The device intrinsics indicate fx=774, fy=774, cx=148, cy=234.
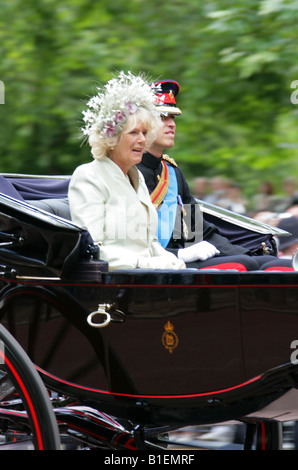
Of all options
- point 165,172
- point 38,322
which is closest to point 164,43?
point 165,172

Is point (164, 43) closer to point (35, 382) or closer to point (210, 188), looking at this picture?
point (210, 188)

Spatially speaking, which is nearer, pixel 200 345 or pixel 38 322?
pixel 200 345

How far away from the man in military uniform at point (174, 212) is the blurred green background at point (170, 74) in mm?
2661

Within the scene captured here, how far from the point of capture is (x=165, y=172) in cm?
351

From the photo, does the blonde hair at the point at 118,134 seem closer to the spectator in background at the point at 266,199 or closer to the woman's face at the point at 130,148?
the woman's face at the point at 130,148

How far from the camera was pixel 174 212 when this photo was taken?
3410mm

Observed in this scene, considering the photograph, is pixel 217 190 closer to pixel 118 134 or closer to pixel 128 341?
pixel 118 134

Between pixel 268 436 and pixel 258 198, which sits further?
pixel 258 198

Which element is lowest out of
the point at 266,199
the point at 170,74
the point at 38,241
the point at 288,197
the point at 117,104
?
the point at 38,241

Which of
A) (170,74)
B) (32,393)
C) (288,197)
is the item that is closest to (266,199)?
(288,197)

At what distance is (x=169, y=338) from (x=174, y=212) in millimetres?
1101

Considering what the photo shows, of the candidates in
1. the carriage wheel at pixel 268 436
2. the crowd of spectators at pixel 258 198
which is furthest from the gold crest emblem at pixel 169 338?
the crowd of spectators at pixel 258 198

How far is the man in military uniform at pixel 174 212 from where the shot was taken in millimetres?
3188
